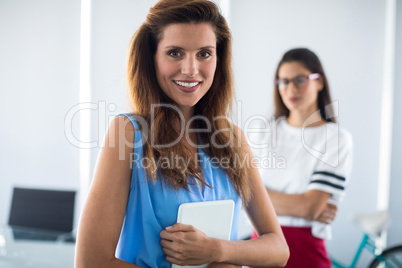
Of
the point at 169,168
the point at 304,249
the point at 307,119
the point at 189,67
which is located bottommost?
the point at 304,249

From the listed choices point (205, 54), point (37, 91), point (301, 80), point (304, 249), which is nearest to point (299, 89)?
point (301, 80)

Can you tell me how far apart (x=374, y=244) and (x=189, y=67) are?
266 centimetres

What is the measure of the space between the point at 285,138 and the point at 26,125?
2.57 metres

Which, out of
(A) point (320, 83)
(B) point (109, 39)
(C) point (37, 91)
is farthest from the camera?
(C) point (37, 91)

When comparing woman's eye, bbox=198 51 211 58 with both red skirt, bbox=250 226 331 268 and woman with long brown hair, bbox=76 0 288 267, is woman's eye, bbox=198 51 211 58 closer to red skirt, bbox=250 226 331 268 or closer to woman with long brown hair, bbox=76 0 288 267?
woman with long brown hair, bbox=76 0 288 267

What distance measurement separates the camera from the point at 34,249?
5.96 ft

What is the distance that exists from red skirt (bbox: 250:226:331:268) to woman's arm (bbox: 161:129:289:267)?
456mm

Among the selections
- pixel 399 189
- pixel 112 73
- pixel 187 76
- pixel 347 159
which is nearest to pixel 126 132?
pixel 187 76

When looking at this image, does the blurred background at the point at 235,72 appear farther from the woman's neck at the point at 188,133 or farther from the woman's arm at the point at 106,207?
the woman's arm at the point at 106,207

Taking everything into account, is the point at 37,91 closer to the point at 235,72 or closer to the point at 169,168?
the point at 235,72

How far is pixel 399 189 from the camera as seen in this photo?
10.8 feet

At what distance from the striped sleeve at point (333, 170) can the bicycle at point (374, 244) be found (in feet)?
4.59

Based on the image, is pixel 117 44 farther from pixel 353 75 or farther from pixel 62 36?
pixel 353 75

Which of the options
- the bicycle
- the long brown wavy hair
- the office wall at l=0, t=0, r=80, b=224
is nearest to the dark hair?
the long brown wavy hair
